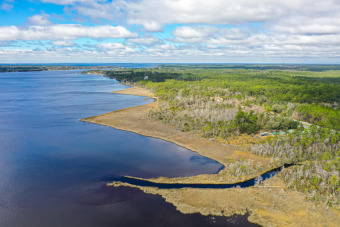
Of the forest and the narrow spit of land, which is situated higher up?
the forest

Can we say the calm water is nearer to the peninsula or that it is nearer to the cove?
the cove

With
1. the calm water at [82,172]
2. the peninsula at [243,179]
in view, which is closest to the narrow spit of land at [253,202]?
the peninsula at [243,179]

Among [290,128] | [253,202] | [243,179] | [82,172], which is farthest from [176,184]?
[290,128]

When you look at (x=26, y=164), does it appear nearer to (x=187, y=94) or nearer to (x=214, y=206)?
(x=214, y=206)

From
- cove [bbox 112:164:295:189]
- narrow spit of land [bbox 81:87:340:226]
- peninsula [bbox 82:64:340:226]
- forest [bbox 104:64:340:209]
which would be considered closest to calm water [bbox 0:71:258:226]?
narrow spit of land [bbox 81:87:340:226]

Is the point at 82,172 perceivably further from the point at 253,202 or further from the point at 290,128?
the point at 290,128

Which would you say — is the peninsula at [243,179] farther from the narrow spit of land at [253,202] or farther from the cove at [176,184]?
the cove at [176,184]

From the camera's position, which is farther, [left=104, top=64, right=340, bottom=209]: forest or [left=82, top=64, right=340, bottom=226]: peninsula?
[left=104, top=64, right=340, bottom=209]: forest

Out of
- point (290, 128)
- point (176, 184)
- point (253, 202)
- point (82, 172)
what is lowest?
point (253, 202)

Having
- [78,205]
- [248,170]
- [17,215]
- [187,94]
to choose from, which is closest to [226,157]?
[248,170]

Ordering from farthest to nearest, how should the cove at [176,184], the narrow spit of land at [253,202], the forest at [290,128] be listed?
1. the forest at [290,128]
2. the cove at [176,184]
3. the narrow spit of land at [253,202]
